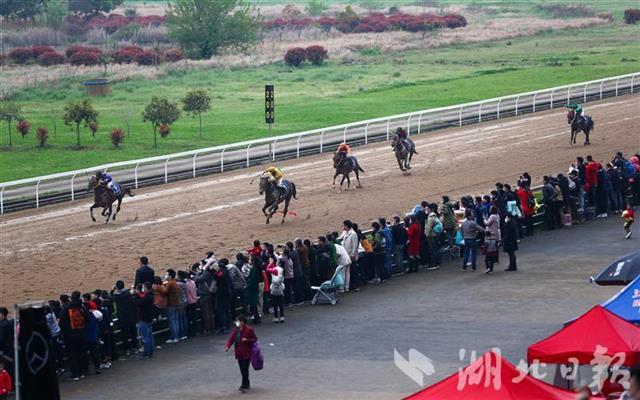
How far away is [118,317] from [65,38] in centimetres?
5792

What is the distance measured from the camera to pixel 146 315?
617 inches

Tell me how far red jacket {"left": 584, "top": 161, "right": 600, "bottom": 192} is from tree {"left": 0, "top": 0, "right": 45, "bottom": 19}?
55819mm

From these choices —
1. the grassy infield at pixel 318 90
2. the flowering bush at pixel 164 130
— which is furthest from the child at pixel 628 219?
the flowering bush at pixel 164 130

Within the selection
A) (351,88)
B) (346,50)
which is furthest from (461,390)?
(346,50)

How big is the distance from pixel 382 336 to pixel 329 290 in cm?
212

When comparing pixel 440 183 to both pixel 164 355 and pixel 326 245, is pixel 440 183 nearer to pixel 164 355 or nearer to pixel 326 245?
pixel 326 245

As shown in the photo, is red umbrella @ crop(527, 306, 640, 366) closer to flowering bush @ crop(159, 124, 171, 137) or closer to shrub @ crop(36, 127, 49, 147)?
shrub @ crop(36, 127, 49, 147)

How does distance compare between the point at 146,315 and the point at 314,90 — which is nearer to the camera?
the point at 146,315

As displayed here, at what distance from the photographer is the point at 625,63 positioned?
168 feet

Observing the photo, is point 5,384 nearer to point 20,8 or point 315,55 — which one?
point 315,55

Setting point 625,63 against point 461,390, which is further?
point 625,63

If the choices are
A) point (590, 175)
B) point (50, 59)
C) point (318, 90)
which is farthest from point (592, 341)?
point (50, 59)

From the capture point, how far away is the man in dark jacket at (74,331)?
1482 cm

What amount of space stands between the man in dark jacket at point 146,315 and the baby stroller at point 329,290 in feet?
9.92
